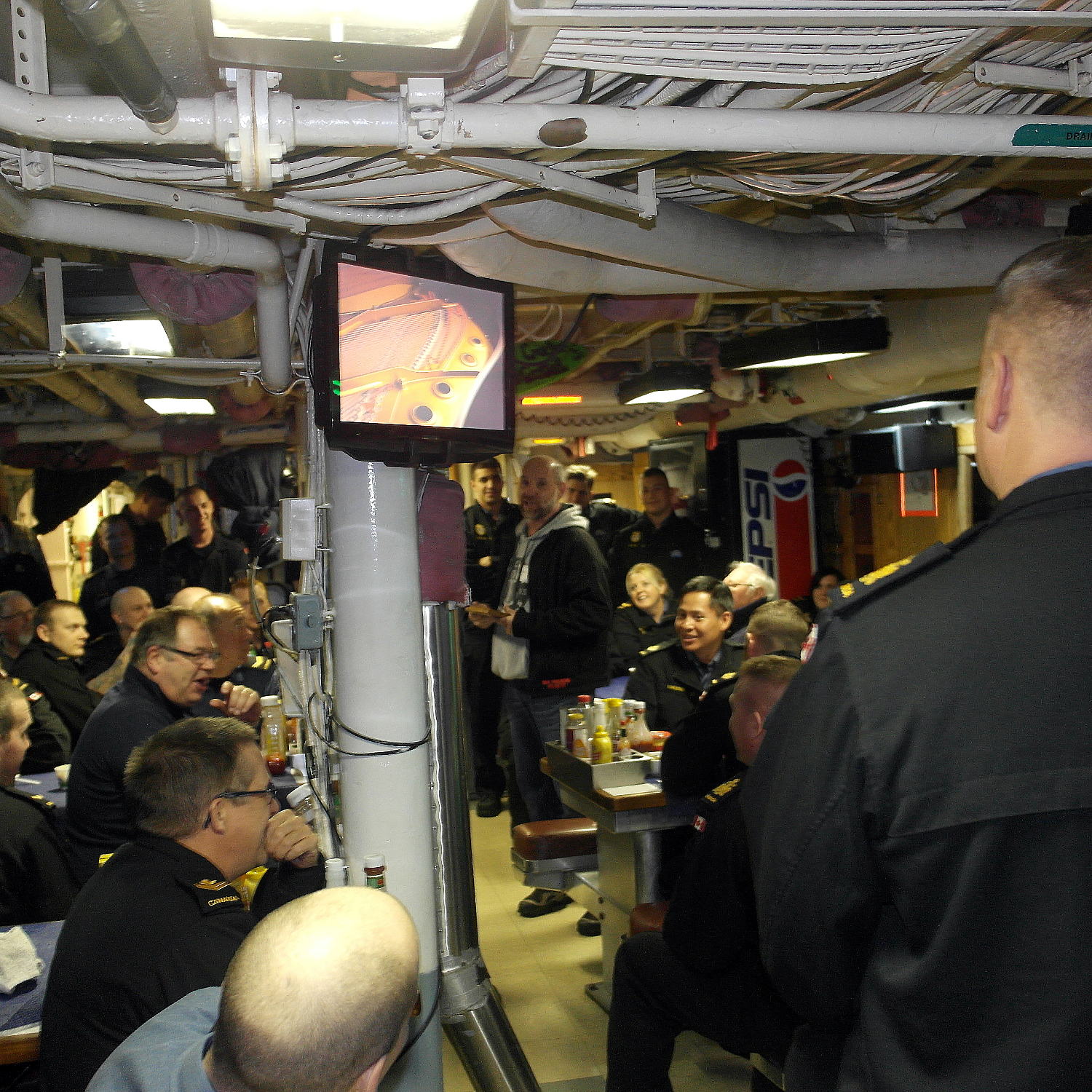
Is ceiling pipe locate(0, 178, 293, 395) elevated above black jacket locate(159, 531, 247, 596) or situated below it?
above

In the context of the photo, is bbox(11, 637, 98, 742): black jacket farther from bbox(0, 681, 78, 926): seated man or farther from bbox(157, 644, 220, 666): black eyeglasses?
bbox(0, 681, 78, 926): seated man

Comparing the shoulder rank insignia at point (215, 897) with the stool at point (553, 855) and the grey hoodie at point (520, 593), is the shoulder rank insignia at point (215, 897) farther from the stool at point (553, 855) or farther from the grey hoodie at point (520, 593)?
the grey hoodie at point (520, 593)

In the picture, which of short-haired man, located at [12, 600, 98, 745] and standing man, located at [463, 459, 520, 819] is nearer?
short-haired man, located at [12, 600, 98, 745]

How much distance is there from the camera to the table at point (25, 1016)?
2096 millimetres

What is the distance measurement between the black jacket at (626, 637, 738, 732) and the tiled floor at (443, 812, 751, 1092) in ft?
3.23

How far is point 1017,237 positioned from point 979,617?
114 inches

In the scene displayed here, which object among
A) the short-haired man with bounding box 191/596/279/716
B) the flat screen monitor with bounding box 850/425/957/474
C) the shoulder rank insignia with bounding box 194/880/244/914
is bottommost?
the shoulder rank insignia with bounding box 194/880/244/914

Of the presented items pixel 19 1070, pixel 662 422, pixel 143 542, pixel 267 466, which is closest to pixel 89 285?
pixel 19 1070

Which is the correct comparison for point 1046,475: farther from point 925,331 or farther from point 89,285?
point 925,331

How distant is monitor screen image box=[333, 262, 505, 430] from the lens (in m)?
2.44

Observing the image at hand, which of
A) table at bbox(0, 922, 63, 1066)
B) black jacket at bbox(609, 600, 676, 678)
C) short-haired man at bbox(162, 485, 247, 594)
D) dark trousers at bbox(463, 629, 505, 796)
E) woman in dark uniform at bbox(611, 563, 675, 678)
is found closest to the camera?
table at bbox(0, 922, 63, 1066)

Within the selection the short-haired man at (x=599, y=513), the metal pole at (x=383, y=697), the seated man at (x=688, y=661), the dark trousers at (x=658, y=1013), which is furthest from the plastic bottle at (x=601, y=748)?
the short-haired man at (x=599, y=513)

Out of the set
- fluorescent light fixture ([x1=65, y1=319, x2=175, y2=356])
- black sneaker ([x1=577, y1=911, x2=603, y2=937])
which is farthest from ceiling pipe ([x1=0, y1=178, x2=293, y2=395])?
black sneaker ([x1=577, y1=911, x2=603, y2=937])

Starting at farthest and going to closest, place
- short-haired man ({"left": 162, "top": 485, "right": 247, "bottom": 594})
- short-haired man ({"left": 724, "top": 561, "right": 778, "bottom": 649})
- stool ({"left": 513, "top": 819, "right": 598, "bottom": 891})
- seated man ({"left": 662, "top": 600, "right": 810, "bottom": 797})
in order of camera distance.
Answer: short-haired man ({"left": 162, "top": 485, "right": 247, "bottom": 594}), short-haired man ({"left": 724, "top": 561, "right": 778, "bottom": 649}), stool ({"left": 513, "top": 819, "right": 598, "bottom": 891}), seated man ({"left": 662, "top": 600, "right": 810, "bottom": 797})
